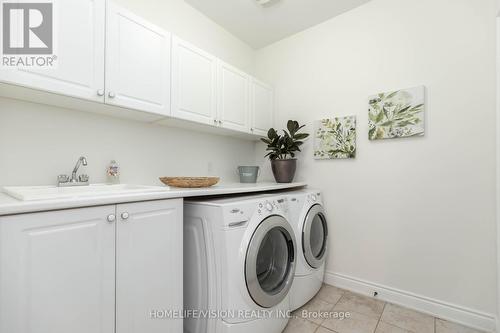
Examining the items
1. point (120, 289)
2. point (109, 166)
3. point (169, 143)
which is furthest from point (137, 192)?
point (169, 143)

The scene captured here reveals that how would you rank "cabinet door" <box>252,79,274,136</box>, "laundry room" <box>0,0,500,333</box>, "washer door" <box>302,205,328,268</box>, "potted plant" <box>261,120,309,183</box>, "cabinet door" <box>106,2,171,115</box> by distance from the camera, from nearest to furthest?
1. "laundry room" <box>0,0,500,333</box>
2. "cabinet door" <box>106,2,171,115</box>
3. "washer door" <box>302,205,328,268</box>
4. "potted plant" <box>261,120,309,183</box>
5. "cabinet door" <box>252,79,274,136</box>

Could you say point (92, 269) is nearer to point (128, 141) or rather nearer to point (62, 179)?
point (62, 179)

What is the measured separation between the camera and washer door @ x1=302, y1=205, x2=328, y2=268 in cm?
185

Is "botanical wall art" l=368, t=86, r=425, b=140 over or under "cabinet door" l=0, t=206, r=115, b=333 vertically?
over

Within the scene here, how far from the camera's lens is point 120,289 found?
1.07 meters

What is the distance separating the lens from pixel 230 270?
4.10ft

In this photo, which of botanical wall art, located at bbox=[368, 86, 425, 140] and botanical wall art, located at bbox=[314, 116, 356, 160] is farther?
botanical wall art, located at bbox=[314, 116, 356, 160]

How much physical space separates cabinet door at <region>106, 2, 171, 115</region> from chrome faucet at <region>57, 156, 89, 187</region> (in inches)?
17.4

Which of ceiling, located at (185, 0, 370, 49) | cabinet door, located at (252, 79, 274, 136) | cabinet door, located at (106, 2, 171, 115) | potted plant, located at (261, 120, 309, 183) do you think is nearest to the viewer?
cabinet door, located at (106, 2, 171, 115)

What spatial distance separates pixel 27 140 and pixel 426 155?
2.74m

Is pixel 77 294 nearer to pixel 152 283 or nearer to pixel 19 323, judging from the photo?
pixel 19 323

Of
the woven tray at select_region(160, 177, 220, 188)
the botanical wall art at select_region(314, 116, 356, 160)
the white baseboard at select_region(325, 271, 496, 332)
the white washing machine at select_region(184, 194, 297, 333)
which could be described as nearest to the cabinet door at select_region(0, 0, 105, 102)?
the woven tray at select_region(160, 177, 220, 188)

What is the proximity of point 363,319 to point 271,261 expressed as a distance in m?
0.83

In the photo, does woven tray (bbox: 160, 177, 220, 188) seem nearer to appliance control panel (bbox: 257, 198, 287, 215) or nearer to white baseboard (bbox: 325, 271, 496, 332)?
appliance control panel (bbox: 257, 198, 287, 215)
